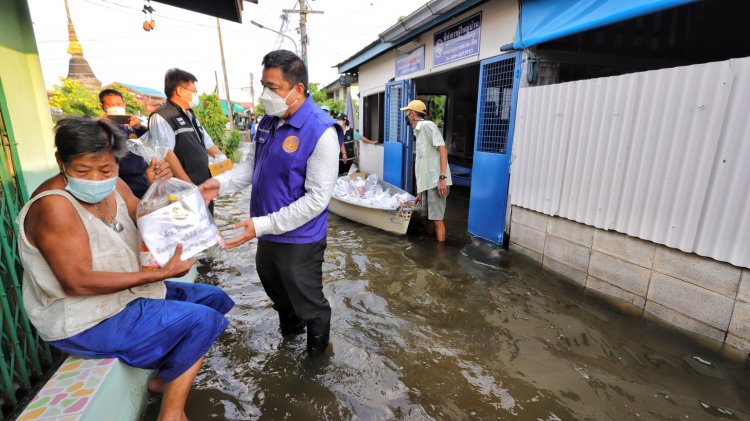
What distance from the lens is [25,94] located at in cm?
235

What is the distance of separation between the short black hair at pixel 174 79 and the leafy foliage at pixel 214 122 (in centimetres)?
1163

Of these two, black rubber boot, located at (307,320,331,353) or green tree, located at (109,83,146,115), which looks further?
green tree, located at (109,83,146,115)

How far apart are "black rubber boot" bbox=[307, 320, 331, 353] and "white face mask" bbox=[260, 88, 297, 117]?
4.60ft

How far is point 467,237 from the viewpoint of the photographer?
230 inches

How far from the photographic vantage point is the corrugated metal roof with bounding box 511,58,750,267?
107 inches

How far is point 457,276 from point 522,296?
0.79m

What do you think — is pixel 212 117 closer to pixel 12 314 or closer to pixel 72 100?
pixel 72 100

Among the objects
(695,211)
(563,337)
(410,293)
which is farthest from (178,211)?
(695,211)

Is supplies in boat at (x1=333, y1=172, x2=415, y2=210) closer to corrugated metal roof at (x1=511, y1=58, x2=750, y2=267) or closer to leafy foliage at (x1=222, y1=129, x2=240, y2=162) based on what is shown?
corrugated metal roof at (x1=511, y1=58, x2=750, y2=267)

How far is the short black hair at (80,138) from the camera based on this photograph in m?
1.56

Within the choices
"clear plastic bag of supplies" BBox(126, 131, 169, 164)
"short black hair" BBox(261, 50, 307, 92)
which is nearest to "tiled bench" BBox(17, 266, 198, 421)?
"clear plastic bag of supplies" BBox(126, 131, 169, 164)

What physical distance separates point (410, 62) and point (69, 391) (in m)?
7.55

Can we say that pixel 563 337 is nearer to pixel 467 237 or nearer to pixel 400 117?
pixel 467 237

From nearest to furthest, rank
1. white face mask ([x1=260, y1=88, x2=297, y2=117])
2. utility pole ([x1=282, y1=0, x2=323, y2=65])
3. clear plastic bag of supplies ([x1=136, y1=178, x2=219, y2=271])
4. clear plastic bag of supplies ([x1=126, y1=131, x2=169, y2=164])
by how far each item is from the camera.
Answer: clear plastic bag of supplies ([x1=136, y1=178, x2=219, y2=271]) → white face mask ([x1=260, y1=88, x2=297, y2=117]) → clear plastic bag of supplies ([x1=126, y1=131, x2=169, y2=164]) → utility pole ([x1=282, y1=0, x2=323, y2=65])
